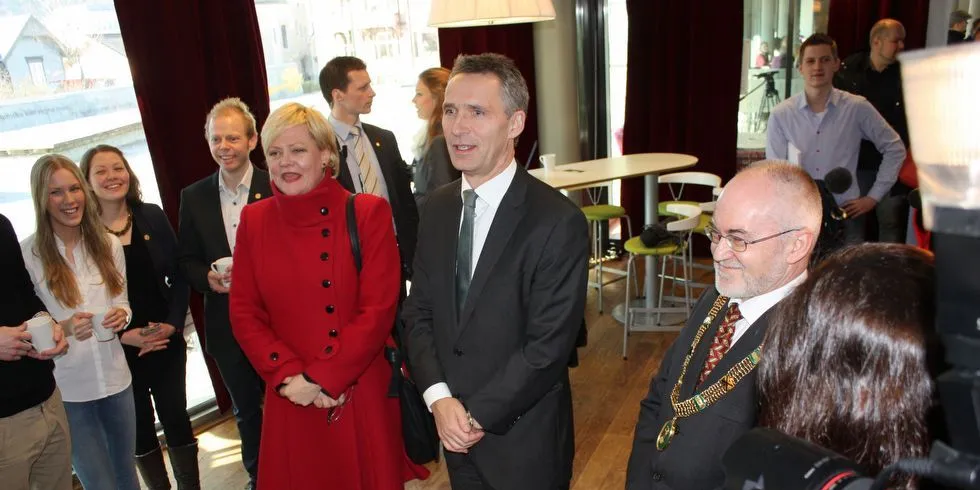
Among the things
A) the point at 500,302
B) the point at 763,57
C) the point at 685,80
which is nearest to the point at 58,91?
the point at 500,302

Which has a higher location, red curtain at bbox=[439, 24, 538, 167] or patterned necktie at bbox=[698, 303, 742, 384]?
red curtain at bbox=[439, 24, 538, 167]

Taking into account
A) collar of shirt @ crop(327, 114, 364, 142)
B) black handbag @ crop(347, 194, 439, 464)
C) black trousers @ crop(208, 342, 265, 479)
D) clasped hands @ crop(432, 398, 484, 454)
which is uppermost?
collar of shirt @ crop(327, 114, 364, 142)

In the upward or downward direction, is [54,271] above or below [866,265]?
below

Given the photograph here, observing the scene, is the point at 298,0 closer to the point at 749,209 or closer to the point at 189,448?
the point at 189,448

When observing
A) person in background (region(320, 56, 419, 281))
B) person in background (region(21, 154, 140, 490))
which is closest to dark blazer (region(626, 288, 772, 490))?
person in background (region(21, 154, 140, 490))

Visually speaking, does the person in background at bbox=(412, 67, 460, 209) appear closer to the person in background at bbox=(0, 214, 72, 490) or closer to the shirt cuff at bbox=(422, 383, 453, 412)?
the shirt cuff at bbox=(422, 383, 453, 412)

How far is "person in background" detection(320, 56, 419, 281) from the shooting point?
338 cm

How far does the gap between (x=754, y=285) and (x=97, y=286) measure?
2.15 meters

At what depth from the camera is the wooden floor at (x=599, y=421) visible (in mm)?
3092

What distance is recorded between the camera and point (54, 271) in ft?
7.59

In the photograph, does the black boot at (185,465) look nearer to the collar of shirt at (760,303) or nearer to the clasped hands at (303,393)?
the clasped hands at (303,393)

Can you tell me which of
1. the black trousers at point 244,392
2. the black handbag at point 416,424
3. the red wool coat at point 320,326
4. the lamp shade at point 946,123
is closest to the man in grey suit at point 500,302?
the black handbag at point 416,424

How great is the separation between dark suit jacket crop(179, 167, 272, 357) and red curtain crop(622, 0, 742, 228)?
389cm

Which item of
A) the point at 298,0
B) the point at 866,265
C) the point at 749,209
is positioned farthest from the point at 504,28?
the point at 866,265
